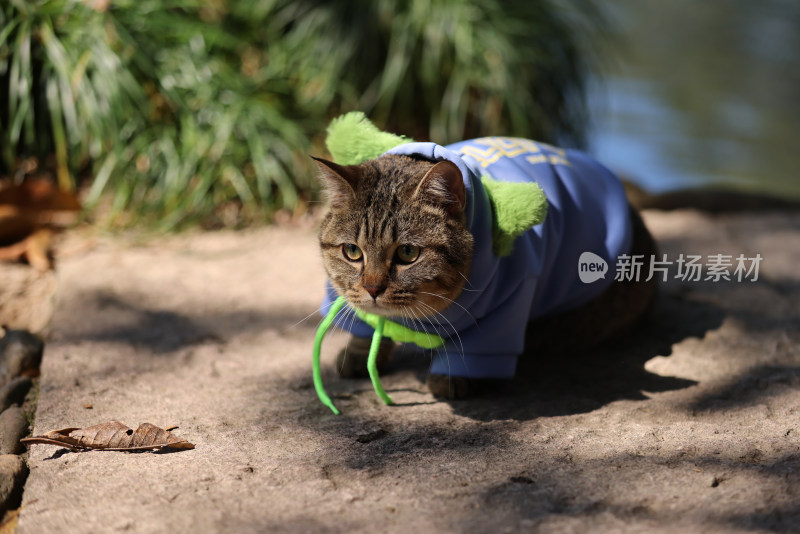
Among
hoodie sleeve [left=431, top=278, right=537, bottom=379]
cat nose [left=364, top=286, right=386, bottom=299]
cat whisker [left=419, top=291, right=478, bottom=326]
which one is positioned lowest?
hoodie sleeve [left=431, top=278, right=537, bottom=379]

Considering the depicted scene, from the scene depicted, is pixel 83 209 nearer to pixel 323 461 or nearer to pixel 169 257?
pixel 169 257

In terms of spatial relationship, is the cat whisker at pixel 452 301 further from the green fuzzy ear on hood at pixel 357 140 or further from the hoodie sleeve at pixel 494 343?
the green fuzzy ear on hood at pixel 357 140

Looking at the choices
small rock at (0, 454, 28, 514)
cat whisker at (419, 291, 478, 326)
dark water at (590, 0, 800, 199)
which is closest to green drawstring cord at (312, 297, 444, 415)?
cat whisker at (419, 291, 478, 326)

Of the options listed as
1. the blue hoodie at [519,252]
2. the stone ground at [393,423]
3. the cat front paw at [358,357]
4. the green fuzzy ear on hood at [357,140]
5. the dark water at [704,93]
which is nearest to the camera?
the stone ground at [393,423]

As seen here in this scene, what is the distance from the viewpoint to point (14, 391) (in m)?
2.18

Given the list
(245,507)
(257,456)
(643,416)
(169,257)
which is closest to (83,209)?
(169,257)

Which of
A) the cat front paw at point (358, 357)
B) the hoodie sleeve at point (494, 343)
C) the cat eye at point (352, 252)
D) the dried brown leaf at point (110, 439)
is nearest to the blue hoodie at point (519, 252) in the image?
the hoodie sleeve at point (494, 343)

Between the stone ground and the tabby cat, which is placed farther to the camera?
the tabby cat

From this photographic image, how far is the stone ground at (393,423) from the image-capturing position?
1578 millimetres

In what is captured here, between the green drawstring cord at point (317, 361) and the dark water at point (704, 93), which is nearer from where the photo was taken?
the green drawstring cord at point (317, 361)

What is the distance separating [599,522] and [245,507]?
0.75m

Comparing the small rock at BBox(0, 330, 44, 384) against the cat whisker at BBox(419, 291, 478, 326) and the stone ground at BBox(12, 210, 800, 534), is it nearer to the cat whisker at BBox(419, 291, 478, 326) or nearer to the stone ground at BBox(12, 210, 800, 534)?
the stone ground at BBox(12, 210, 800, 534)

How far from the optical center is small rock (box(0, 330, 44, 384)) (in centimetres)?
233

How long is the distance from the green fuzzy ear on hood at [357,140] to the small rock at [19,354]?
120 centimetres
